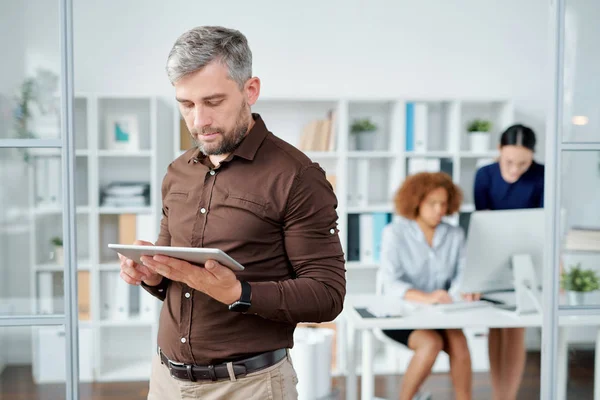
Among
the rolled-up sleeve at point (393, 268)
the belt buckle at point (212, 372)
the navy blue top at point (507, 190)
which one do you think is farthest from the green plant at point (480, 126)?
the belt buckle at point (212, 372)

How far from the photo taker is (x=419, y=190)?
131 inches

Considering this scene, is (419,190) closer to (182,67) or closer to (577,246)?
(577,246)

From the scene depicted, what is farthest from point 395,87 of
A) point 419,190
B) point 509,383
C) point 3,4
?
point 3,4

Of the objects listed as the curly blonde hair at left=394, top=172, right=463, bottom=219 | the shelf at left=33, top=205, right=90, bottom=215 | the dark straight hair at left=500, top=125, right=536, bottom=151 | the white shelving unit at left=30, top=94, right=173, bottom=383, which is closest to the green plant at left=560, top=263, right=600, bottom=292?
the shelf at left=33, top=205, right=90, bottom=215

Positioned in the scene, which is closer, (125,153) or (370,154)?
(125,153)

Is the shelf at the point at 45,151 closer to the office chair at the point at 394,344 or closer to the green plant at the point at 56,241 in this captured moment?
the green plant at the point at 56,241

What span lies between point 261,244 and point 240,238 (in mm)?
49

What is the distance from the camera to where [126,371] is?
437cm

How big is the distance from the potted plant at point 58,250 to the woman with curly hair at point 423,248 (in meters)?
1.98

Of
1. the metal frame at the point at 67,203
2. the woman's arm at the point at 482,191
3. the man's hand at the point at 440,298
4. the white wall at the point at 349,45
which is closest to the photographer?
the metal frame at the point at 67,203

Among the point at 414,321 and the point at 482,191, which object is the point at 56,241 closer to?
the point at 414,321

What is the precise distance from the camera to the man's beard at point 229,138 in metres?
1.34

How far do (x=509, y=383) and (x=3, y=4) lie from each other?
9.68ft

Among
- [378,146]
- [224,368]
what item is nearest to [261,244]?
[224,368]
